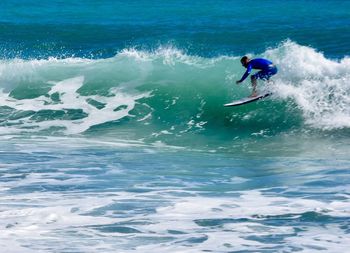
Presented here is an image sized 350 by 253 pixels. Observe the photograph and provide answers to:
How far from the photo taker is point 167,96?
22.9 metres

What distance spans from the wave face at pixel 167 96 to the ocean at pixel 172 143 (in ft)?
0.15

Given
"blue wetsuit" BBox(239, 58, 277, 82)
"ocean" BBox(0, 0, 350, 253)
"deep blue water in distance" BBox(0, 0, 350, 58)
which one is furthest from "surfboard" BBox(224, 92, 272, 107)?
"deep blue water in distance" BBox(0, 0, 350, 58)

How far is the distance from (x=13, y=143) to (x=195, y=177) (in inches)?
196

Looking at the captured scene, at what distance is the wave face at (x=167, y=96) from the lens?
66.6ft

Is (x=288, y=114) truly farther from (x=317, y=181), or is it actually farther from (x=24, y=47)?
(x=24, y=47)

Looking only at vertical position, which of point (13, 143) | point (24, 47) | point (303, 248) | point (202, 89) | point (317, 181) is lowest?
point (303, 248)

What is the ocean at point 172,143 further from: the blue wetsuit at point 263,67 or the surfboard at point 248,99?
the blue wetsuit at point 263,67

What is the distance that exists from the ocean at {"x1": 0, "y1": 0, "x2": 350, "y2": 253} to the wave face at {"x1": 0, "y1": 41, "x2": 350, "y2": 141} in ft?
0.15

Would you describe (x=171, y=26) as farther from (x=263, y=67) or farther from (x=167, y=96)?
(x=263, y=67)

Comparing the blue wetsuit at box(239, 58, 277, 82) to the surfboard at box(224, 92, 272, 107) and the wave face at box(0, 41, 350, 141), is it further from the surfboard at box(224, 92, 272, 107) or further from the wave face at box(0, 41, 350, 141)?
the wave face at box(0, 41, 350, 141)

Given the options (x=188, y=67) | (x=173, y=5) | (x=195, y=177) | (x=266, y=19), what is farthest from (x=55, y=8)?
(x=195, y=177)

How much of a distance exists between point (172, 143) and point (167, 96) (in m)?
4.25

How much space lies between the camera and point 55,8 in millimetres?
46188

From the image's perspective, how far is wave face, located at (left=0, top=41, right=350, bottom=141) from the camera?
20.3 m
